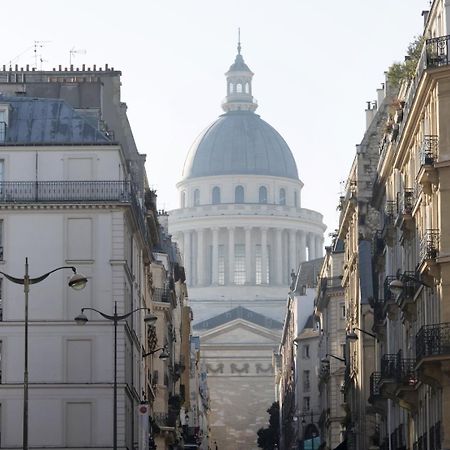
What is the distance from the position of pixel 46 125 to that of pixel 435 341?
79.7 ft

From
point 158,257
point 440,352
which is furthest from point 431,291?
point 158,257

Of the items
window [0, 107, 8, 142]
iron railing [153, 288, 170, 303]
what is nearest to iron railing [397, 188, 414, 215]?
window [0, 107, 8, 142]

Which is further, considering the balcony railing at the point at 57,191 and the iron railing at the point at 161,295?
the iron railing at the point at 161,295

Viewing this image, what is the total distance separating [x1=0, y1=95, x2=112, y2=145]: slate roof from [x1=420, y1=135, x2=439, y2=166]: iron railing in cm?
2005

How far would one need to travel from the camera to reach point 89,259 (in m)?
70.3

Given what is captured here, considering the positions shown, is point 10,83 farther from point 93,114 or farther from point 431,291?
point 431,291

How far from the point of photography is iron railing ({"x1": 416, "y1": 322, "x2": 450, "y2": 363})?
51.2m

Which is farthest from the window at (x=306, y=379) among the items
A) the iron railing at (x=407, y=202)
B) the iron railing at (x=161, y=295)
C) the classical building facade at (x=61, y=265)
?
the iron railing at (x=407, y=202)

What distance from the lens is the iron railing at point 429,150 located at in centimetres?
5231

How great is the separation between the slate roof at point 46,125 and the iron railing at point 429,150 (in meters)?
20.1

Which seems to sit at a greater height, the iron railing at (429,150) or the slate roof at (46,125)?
the slate roof at (46,125)

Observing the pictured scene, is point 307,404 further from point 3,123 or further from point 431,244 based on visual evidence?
point 431,244

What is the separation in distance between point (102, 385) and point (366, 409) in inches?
705

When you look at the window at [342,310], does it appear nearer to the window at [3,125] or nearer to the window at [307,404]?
the window at [307,404]
